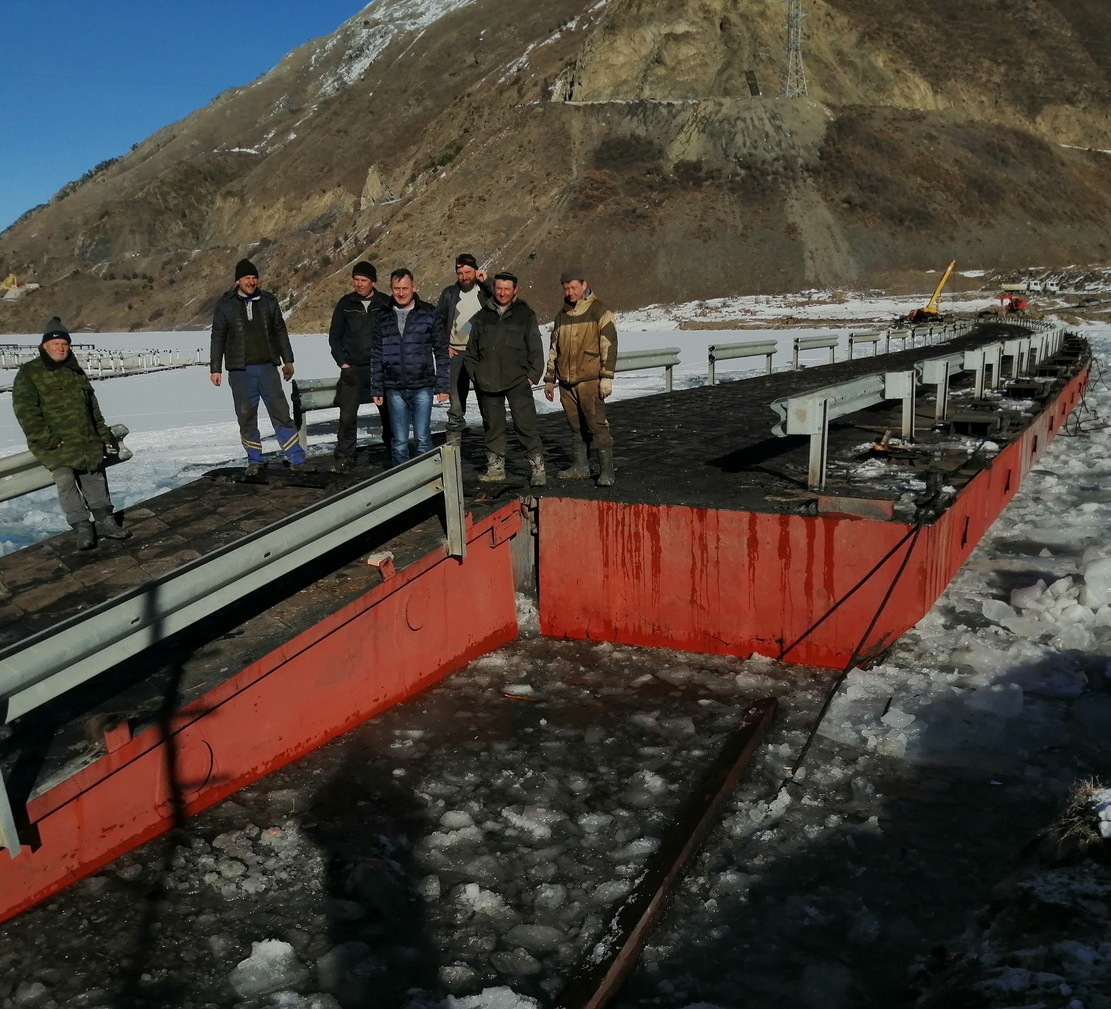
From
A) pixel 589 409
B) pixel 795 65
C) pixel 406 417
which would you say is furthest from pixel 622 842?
pixel 795 65

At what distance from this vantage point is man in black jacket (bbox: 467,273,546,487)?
22.2ft

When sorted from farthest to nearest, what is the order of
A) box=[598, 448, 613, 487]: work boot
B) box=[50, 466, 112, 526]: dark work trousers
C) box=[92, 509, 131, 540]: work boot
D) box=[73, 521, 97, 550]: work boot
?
box=[598, 448, 613, 487]: work boot < box=[92, 509, 131, 540]: work boot < box=[73, 521, 97, 550]: work boot < box=[50, 466, 112, 526]: dark work trousers

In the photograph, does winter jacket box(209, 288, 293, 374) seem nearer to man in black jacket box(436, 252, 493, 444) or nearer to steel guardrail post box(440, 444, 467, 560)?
man in black jacket box(436, 252, 493, 444)

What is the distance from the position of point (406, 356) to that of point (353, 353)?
2.83 feet

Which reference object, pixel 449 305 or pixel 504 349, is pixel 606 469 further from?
pixel 449 305

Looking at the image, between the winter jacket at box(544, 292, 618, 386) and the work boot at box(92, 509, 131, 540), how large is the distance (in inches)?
119

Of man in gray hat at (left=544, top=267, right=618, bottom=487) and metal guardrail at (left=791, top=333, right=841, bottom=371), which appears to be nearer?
man in gray hat at (left=544, top=267, right=618, bottom=487)

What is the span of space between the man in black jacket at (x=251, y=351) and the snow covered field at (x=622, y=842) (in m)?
3.01

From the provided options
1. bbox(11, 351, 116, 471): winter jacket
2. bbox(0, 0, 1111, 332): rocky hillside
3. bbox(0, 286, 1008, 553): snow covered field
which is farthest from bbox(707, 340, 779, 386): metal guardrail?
bbox(0, 0, 1111, 332): rocky hillside

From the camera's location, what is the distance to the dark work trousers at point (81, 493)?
6.11 metres

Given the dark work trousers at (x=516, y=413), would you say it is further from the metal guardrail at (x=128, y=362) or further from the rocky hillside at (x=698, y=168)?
the rocky hillside at (x=698, y=168)

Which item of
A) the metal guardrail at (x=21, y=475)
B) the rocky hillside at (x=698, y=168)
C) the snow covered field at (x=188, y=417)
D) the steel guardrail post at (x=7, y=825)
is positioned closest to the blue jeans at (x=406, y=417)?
the snow covered field at (x=188, y=417)

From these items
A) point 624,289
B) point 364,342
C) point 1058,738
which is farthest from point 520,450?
point 624,289

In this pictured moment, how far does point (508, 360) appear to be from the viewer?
6.83 m
